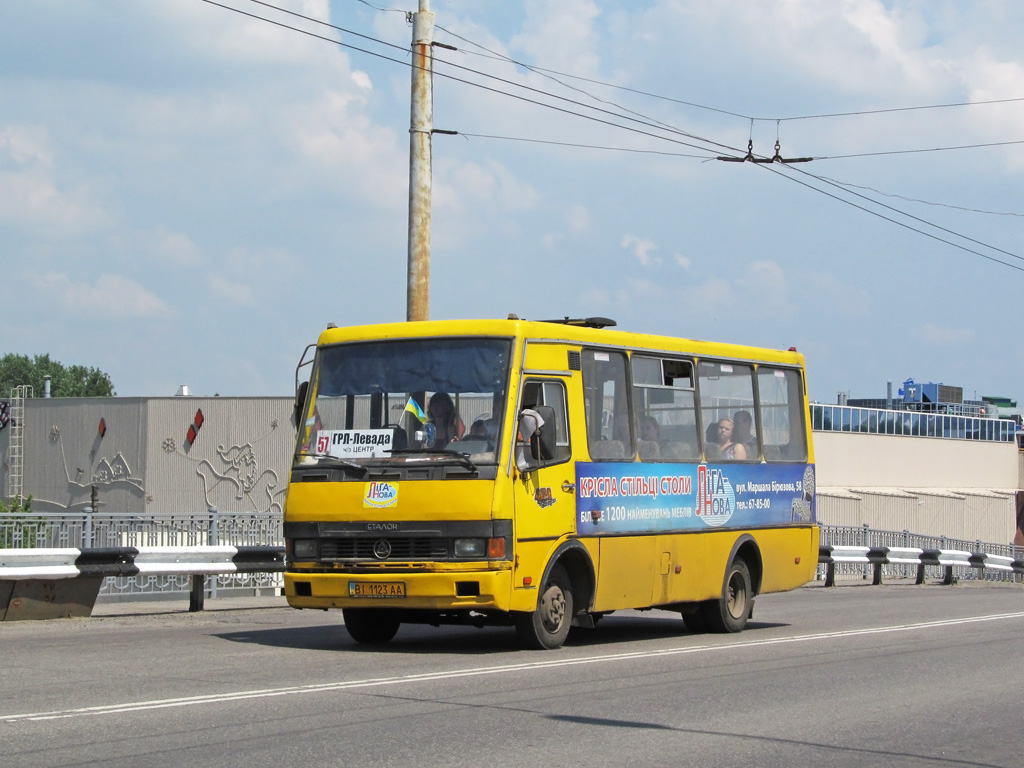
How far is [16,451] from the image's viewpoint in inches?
2452

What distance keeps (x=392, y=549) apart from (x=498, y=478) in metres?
1.11

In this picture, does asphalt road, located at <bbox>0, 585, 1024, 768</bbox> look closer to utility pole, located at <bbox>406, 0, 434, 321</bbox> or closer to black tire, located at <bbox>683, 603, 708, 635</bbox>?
black tire, located at <bbox>683, 603, 708, 635</bbox>

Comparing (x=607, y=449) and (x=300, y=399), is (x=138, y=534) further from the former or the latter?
(x=607, y=449)

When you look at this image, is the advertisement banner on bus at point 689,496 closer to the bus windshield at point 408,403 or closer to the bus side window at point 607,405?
the bus side window at point 607,405

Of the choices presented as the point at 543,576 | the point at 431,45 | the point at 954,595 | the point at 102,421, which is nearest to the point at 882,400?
the point at 102,421

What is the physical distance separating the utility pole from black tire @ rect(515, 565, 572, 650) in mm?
6841

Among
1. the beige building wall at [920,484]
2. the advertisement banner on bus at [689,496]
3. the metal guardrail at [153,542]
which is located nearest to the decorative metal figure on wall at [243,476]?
the beige building wall at [920,484]

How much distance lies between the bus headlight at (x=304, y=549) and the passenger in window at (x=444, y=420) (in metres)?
1.41

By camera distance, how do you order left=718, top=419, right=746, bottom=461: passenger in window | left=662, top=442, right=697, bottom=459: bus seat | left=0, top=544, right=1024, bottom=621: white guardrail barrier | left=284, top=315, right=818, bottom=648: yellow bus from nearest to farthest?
left=284, top=315, right=818, bottom=648: yellow bus, left=662, top=442, right=697, bottom=459: bus seat, left=0, top=544, right=1024, bottom=621: white guardrail barrier, left=718, top=419, right=746, bottom=461: passenger in window

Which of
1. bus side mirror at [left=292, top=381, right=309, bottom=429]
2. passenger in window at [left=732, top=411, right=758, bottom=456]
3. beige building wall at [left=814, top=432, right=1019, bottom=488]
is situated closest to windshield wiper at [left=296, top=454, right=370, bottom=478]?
bus side mirror at [left=292, top=381, right=309, bottom=429]

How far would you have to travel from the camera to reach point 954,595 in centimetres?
2559

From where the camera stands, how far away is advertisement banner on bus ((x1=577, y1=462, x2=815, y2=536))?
13.4 meters

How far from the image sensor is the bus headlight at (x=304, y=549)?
1254 centimetres

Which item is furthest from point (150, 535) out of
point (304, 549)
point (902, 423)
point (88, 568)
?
point (902, 423)
